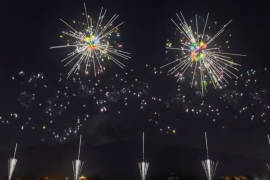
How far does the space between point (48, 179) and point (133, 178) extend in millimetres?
24095

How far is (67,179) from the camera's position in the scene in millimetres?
79688

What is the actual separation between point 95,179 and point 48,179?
13115mm

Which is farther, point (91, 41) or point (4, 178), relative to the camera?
point (4, 178)

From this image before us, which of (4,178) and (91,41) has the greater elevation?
(91,41)

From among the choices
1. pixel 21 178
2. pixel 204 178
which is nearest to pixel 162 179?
pixel 204 178

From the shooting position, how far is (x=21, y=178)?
81000mm

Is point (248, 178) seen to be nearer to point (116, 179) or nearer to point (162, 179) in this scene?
point (162, 179)

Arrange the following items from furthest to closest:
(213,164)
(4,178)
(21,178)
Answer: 1. (213,164)
2. (21,178)
3. (4,178)

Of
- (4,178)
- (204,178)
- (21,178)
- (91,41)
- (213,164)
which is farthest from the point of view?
(213,164)

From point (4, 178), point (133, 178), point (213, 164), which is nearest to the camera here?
point (4, 178)

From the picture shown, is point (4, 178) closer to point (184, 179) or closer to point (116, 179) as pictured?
point (116, 179)

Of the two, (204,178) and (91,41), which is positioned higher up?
(91,41)

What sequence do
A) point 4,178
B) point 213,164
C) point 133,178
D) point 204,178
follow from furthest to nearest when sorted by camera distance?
1. point 213,164
2. point 204,178
3. point 133,178
4. point 4,178

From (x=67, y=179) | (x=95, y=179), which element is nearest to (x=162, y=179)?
(x=95, y=179)
